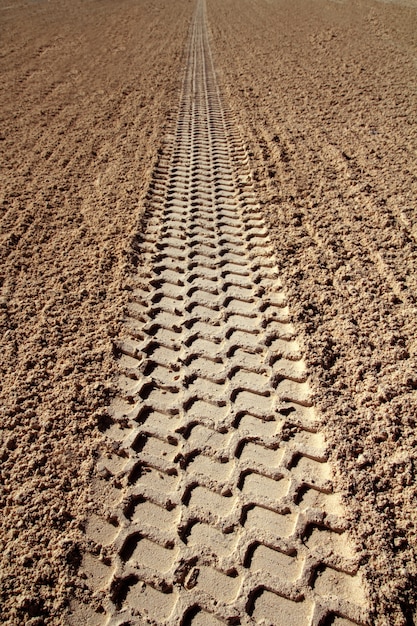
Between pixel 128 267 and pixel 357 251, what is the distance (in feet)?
5.96

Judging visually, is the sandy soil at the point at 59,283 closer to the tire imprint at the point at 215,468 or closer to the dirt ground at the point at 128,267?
the dirt ground at the point at 128,267

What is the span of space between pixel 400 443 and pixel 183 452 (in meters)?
1.10

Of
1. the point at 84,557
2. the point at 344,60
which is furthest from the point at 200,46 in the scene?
the point at 84,557

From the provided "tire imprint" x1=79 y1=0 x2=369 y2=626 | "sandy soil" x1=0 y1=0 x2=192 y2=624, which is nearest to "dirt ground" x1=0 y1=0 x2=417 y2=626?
Answer: "sandy soil" x1=0 y1=0 x2=192 y2=624

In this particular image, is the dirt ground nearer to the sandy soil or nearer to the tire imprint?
the sandy soil

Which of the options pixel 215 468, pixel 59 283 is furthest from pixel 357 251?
pixel 59 283

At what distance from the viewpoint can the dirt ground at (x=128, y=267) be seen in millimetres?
1996

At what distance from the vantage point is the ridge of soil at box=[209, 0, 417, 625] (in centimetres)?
206

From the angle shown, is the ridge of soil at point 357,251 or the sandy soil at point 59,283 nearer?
the sandy soil at point 59,283

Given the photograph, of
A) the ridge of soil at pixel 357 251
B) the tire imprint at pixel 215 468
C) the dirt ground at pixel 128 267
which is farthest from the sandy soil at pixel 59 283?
the ridge of soil at pixel 357 251

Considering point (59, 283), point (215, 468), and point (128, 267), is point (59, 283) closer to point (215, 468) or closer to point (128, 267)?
point (128, 267)

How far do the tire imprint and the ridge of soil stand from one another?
0.41 ft

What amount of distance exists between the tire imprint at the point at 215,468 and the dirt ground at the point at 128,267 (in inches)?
4.8

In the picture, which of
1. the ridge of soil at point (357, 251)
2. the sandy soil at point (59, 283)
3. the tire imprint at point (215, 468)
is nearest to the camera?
the tire imprint at point (215, 468)
